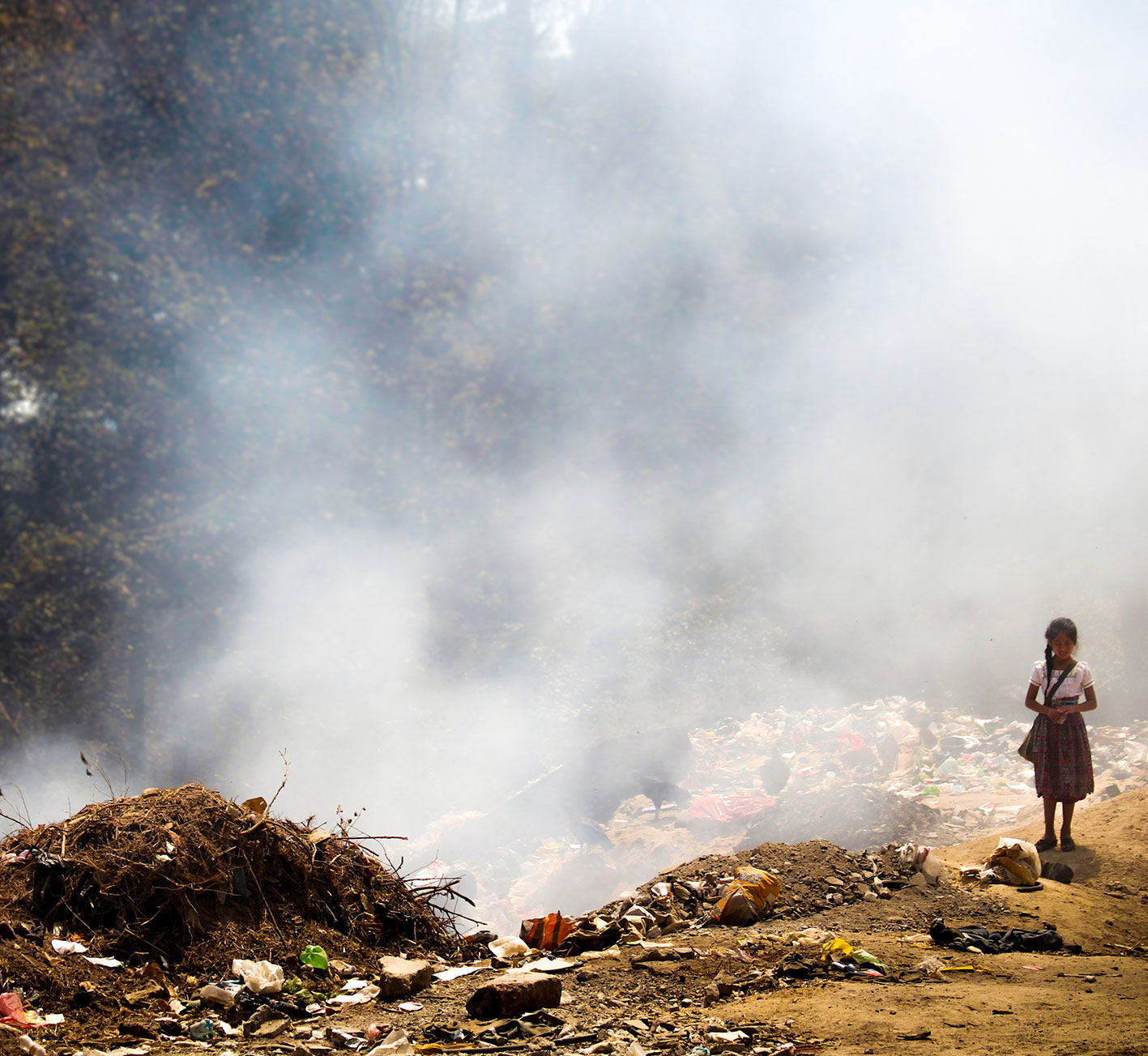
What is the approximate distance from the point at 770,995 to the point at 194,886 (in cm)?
159

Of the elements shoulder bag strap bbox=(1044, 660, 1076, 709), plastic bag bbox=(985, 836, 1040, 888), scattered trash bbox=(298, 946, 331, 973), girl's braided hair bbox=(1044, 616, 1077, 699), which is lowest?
scattered trash bbox=(298, 946, 331, 973)

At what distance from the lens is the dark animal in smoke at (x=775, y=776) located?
5340 millimetres

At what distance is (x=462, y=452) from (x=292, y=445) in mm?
1383

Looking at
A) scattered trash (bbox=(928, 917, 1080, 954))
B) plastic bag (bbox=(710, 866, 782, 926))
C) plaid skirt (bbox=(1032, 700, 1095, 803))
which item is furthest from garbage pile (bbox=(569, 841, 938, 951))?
plaid skirt (bbox=(1032, 700, 1095, 803))

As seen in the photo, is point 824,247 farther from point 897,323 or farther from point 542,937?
point 542,937

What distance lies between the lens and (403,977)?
229cm

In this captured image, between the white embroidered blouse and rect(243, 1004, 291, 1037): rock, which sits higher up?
the white embroidered blouse

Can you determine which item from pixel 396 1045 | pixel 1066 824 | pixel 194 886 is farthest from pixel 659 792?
pixel 396 1045

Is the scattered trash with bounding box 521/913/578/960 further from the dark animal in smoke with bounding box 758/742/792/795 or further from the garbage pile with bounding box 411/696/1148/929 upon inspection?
the dark animal in smoke with bounding box 758/742/792/795

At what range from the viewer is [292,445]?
7168 mm

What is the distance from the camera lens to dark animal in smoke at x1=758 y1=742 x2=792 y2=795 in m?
5.34

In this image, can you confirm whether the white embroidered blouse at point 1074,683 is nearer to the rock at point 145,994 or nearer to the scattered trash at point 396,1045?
the scattered trash at point 396,1045

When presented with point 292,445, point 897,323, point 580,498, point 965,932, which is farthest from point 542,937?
point 897,323

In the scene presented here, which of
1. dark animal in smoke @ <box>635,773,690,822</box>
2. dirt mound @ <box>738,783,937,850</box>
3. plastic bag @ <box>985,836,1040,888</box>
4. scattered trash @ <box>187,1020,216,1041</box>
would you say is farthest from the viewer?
dark animal in smoke @ <box>635,773,690,822</box>
